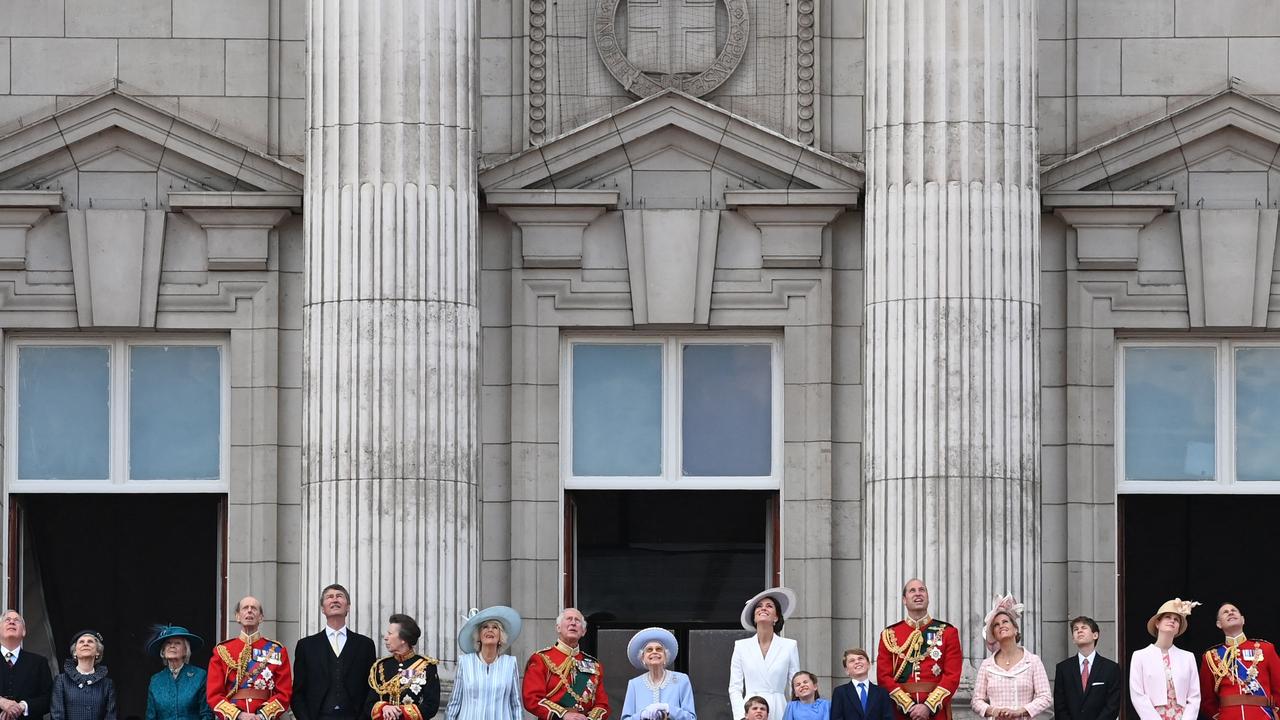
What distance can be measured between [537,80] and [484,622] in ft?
22.1

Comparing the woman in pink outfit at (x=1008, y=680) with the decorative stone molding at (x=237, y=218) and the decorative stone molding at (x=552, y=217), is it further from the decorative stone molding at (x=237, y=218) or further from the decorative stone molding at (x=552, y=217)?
the decorative stone molding at (x=237, y=218)

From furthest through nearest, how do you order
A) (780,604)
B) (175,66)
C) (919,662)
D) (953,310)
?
(175,66) → (953,310) → (780,604) → (919,662)

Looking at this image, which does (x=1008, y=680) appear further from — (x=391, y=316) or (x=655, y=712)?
(x=391, y=316)

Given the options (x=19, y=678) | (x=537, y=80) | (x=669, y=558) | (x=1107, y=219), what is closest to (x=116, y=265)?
(x=537, y=80)

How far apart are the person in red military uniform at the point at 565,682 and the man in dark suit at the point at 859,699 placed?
2013 millimetres

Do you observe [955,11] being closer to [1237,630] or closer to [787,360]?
[787,360]

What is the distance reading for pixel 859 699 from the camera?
23.2 meters

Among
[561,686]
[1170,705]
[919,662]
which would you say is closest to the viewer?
[561,686]

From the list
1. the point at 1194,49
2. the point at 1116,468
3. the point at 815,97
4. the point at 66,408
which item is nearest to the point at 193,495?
the point at 66,408

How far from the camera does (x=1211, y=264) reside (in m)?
27.6

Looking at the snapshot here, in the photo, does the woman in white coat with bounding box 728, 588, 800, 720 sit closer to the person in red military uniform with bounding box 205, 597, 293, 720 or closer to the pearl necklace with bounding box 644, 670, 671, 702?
the pearl necklace with bounding box 644, 670, 671, 702

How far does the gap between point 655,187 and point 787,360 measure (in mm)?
2149

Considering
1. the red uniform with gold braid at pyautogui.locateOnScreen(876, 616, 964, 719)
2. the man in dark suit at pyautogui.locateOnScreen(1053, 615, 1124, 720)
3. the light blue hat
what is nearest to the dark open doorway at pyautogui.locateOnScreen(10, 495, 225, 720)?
the light blue hat

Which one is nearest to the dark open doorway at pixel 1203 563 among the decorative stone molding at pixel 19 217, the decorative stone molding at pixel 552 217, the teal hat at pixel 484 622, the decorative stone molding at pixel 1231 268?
the decorative stone molding at pixel 1231 268
